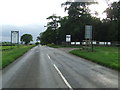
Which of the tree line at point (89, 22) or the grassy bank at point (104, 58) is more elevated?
the tree line at point (89, 22)

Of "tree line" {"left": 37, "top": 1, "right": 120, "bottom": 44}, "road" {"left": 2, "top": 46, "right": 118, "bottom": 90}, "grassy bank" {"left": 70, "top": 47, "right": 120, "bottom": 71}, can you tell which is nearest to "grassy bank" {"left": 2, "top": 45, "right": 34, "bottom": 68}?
"road" {"left": 2, "top": 46, "right": 118, "bottom": 90}

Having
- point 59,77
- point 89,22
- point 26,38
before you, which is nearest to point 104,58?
point 59,77

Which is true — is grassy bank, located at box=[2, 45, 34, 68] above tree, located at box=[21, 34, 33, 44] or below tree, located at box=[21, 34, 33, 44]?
below

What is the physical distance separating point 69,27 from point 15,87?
65727 millimetres

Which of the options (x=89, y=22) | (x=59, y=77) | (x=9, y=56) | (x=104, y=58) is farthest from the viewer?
(x=89, y=22)

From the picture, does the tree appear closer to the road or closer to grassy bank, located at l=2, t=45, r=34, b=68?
grassy bank, located at l=2, t=45, r=34, b=68

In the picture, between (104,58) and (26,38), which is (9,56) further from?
(26,38)

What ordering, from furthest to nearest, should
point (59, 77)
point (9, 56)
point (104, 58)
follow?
point (9, 56), point (104, 58), point (59, 77)

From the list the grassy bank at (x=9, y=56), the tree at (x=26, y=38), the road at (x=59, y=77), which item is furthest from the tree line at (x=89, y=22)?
the tree at (x=26, y=38)

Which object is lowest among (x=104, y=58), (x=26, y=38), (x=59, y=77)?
(x=59, y=77)

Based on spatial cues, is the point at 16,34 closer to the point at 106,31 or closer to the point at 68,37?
the point at 68,37

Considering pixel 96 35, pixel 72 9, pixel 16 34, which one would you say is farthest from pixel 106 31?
pixel 16 34

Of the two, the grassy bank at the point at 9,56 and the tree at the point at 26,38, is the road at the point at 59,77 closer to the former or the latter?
the grassy bank at the point at 9,56

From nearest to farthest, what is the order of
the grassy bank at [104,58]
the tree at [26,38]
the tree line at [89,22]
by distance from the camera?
the grassy bank at [104,58]
the tree line at [89,22]
the tree at [26,38]
